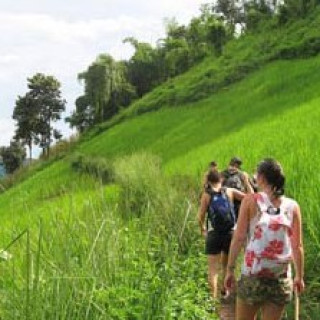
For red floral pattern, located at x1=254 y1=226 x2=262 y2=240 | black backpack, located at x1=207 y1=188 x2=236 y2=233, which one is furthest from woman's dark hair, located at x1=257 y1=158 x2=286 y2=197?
black backpack, located at x1=207 y1=188 x2=236 y2=233

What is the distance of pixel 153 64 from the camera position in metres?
66.4

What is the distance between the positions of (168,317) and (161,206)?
14.3 feet

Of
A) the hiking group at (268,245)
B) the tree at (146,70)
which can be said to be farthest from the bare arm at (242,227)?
the tree at (146,70)

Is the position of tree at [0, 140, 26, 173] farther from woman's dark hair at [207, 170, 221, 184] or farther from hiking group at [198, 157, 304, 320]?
hiking group at [198, 157, 304, 320]

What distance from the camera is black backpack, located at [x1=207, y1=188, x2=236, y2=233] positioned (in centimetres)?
805

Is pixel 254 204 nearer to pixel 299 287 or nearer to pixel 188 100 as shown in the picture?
pixel 299 287

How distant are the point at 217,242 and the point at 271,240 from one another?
2746 mm

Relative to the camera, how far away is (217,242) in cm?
806

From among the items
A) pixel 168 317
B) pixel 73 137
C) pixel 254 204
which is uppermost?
pixel 73 137

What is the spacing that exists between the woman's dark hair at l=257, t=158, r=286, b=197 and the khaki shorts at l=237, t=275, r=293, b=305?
22.2 inches

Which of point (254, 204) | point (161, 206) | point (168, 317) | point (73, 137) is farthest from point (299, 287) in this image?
point (73, 137)

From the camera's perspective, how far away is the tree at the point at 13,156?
6112cm

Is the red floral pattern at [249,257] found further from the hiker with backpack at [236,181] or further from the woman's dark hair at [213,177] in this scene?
the hiker with backpack at [236,181]

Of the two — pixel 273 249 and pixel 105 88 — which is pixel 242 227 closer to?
pixel 273 249
